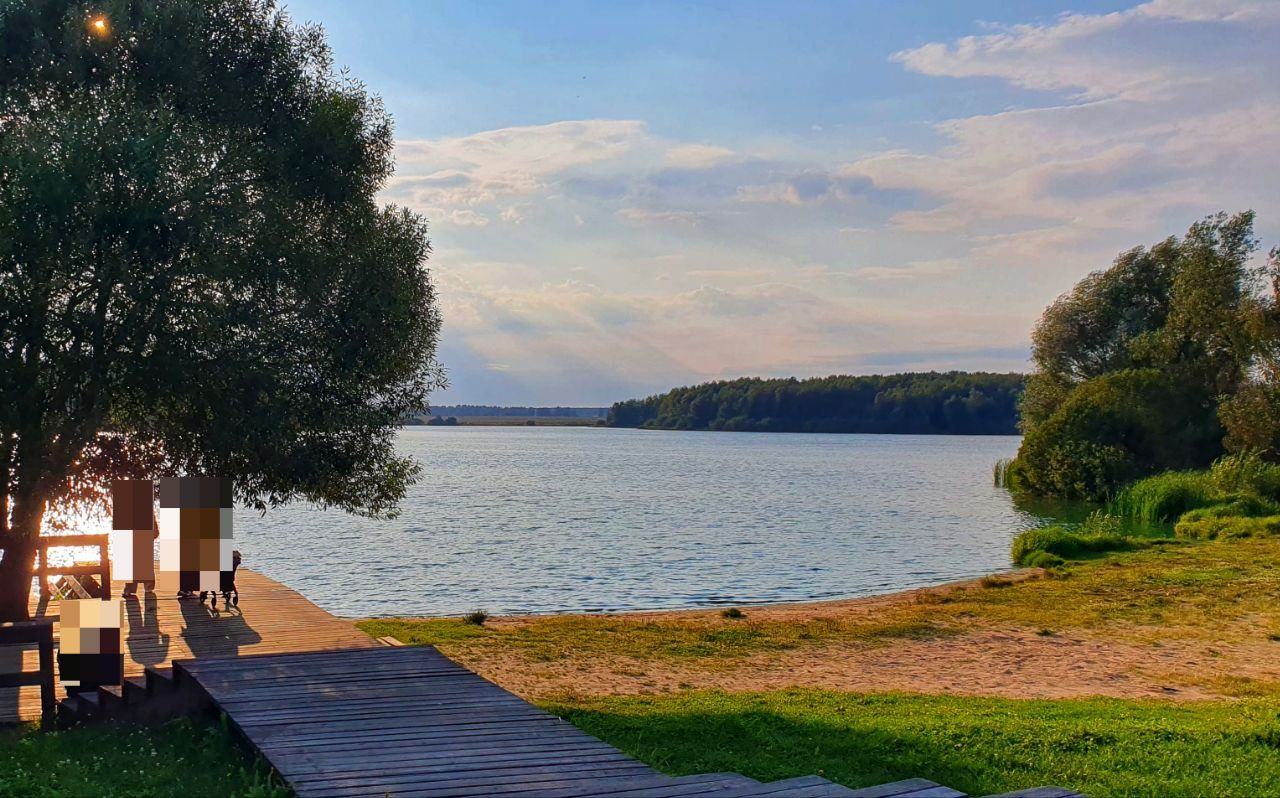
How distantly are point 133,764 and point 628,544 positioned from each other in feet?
116

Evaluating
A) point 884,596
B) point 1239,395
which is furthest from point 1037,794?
point 1239,395

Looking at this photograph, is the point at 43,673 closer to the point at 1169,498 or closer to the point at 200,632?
the point at 200,632

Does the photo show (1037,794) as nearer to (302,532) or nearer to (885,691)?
(885,691)

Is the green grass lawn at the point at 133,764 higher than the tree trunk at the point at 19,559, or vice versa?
the tree trunk at the point at 19,559

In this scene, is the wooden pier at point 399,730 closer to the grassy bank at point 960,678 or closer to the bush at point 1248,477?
the grassy bank at point 960,678

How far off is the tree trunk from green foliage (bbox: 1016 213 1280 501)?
52533 mm

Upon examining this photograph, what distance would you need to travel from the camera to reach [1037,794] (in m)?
6.58

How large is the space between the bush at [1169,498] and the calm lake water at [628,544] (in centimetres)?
533

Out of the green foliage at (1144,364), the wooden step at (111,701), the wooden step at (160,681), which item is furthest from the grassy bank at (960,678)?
the green foliage at (1144,364)

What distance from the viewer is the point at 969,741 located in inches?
417

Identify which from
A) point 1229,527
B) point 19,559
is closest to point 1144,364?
point 1229,527

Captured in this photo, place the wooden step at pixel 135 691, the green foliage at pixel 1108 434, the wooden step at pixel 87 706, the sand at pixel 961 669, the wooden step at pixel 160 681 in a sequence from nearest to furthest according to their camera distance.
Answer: the wooden step at pixel 160 681 → the wooden step at pixel 135 691 → the wooden step at pixel 87 706 → the sand at pixel 961 669 → the green foliage at pixel 1108 434

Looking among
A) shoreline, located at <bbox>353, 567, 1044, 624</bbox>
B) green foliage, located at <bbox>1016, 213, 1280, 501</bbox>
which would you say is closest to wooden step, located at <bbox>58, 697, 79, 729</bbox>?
shoreline, located at <bbox>353, 567, 1044, 624</bbox>

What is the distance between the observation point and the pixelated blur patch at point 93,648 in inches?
471
